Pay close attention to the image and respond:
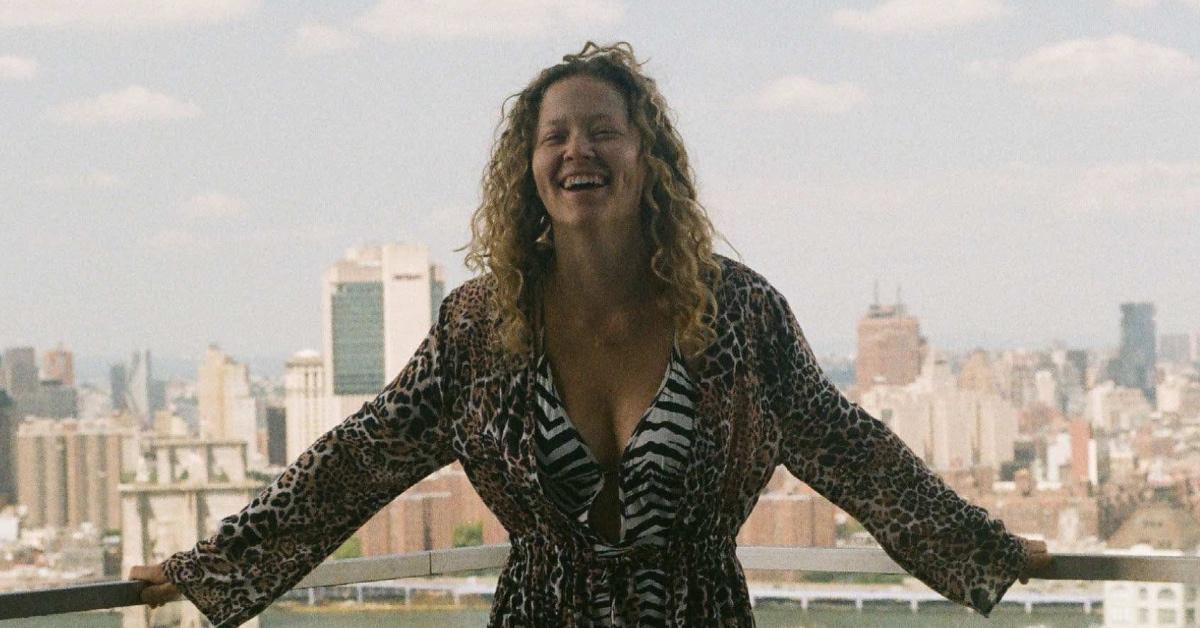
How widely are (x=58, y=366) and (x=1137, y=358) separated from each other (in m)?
23.1

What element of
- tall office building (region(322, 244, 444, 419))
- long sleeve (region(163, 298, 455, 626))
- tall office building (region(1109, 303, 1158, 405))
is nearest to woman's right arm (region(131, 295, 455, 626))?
long sleeve (region(163, 298, 455, 626))

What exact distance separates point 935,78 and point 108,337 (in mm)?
22882

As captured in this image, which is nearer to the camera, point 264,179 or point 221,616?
point 221,616

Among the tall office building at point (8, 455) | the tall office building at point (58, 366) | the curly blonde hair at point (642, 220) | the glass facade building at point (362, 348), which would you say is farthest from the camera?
the tall office building at point (58, 366)

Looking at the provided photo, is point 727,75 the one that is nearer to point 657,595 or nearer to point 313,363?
point 313,363

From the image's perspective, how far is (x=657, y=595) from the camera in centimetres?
207

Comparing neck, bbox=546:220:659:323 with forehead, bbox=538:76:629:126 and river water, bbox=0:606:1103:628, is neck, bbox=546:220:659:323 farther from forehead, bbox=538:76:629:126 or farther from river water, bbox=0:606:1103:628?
river water, bbox=0:606:1103:628

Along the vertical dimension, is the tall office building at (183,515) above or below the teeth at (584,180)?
below

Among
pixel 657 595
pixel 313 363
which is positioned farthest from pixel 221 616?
pixel 313 363

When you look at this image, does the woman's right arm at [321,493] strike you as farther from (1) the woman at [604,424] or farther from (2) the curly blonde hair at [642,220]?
(2) the curly blonde hair at [642,220]

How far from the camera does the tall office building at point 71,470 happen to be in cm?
2658

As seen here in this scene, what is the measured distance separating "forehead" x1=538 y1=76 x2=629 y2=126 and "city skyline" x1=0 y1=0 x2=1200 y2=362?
29745mm

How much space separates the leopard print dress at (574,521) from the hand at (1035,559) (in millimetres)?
17

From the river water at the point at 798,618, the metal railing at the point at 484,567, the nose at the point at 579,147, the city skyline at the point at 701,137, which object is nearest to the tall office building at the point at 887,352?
the city skyline at the point at 701,137
